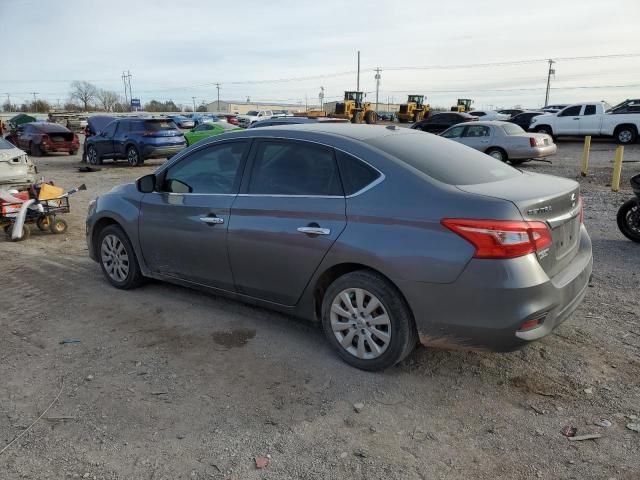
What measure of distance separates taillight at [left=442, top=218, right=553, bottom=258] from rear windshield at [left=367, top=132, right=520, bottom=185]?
0.43 metres

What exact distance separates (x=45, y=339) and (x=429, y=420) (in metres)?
3.09

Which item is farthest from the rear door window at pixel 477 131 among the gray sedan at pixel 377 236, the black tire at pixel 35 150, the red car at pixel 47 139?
the black tire at pixel 35 150

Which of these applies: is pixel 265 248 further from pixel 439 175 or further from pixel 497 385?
pixel 497 385

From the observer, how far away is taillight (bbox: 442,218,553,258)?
119 inches

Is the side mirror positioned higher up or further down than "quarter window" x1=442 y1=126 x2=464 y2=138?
higher up

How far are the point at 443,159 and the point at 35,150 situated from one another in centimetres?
2383

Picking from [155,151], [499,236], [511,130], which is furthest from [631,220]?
[155,151]

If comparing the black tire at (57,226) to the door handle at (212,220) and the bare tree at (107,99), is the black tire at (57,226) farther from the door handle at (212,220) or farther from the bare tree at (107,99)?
the bare tree at (107,99)

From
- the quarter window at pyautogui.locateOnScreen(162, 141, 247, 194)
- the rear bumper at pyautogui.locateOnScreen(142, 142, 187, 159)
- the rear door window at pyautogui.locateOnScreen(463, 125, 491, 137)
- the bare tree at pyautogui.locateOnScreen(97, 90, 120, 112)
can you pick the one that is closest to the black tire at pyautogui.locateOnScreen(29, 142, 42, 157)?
the rear bumper at pyautogui.locateOnScreen(142, 142, 187, 159)

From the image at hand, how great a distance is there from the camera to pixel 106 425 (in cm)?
310

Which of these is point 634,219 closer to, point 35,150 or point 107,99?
point 35,150

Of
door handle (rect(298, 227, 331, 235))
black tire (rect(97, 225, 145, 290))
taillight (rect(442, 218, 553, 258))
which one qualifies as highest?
taillight (rect(442, 218, 553, 258))

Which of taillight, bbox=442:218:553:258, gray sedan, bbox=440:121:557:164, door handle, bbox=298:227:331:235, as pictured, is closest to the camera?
taillight, bbox=442:218:553:258

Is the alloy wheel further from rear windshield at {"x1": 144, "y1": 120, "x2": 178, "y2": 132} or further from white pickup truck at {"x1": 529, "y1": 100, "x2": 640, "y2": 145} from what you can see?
white pickup truck at {"x1": 529, "y1": 100, "x2": 640, "y2": 145}
